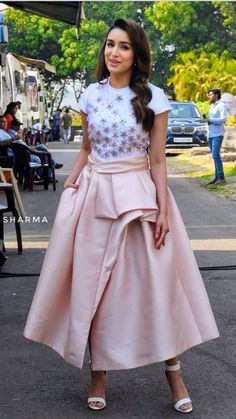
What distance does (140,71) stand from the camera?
4.18 meters

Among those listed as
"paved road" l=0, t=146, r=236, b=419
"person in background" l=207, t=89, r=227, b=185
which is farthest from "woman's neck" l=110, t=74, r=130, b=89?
"person in background" l=207, t=89, r=227, b=185

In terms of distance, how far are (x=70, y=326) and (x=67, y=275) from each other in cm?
25

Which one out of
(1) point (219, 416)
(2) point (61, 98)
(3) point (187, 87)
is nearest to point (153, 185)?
(1) point (219, 416)

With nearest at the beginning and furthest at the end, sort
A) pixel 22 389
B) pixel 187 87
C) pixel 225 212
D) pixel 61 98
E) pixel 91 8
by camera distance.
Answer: pixel 22 389, pixel 225 212, pixel 187 87, pixel 91 8, pixel 61 98

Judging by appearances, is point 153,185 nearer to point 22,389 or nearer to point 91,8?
point 22,389

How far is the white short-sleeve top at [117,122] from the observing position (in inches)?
163

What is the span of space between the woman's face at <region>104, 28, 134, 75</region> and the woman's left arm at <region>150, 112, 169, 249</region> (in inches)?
11.4

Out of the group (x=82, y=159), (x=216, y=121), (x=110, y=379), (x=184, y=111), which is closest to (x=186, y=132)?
(x=184, y=111)

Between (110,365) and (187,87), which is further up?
(110,365)

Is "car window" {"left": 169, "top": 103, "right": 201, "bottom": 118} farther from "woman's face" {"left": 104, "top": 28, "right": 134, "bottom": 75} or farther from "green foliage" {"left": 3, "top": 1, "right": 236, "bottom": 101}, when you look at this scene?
"woman's face" {"left": 104, "top": 28, "right": 134, "bottom": 75}

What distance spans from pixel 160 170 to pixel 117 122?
0.31 m

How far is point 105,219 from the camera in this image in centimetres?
412

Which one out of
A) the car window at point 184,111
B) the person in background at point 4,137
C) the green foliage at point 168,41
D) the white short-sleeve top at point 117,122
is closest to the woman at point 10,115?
the person in background at point 4,137

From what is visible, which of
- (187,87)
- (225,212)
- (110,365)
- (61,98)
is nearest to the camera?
(110,365)
